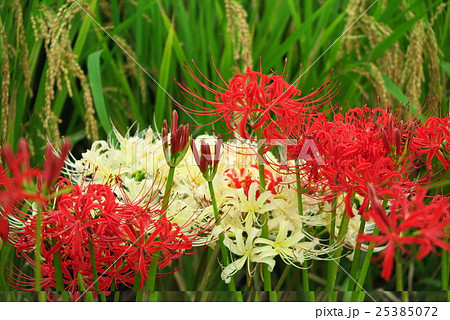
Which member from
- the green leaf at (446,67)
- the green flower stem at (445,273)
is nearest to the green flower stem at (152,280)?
the green flower stem at (445,273)

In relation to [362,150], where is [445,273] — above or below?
below

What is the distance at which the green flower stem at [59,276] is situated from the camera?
0.37m

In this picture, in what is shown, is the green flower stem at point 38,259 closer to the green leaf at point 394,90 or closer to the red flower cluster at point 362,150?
the red flower cluster at point 362,150

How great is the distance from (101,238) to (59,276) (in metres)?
0.04

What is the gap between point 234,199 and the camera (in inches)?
16.1

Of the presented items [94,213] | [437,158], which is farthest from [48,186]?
[437,158]

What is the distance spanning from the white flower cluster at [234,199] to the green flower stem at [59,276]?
0.07 m

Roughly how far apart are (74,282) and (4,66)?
26 centimetres

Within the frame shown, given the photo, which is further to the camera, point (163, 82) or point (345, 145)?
point (163, 82)

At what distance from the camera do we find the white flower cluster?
1.33 ft

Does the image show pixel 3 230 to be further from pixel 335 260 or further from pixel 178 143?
pixel 335 260

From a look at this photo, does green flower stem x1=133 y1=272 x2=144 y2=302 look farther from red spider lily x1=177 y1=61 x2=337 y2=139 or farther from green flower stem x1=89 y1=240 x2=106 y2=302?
red spider lily x1=177 y1=61 x2=337 y2=139

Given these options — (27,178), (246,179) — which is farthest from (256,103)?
(27,178)

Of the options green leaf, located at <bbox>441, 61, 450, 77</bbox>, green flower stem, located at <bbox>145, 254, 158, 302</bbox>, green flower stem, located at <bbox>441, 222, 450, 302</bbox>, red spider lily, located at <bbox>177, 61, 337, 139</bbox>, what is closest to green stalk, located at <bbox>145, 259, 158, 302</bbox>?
green flower stem, located at <bbox>145, 254, 158, 302</bbox>
